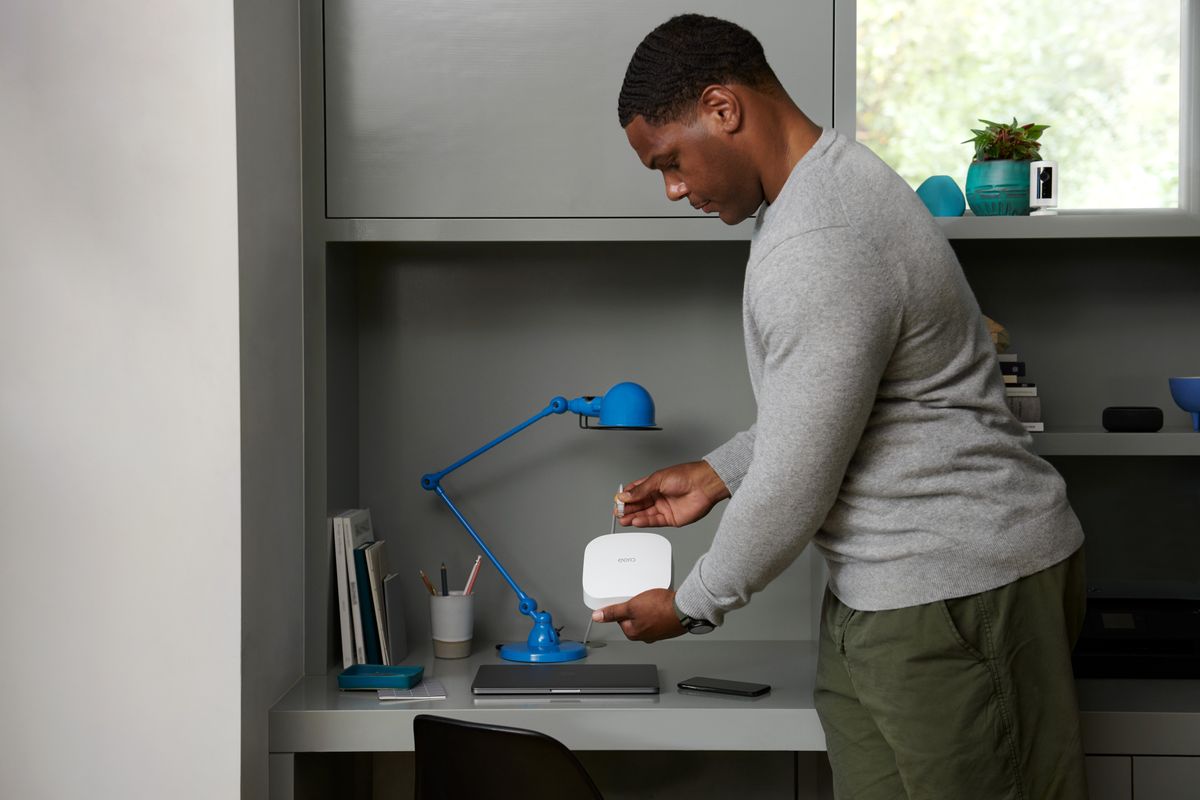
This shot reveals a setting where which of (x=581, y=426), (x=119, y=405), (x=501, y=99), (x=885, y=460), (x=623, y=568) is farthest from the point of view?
(x=581, y=426)

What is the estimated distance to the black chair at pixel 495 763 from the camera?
58.1 inches

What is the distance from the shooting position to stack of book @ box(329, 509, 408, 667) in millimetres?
2166

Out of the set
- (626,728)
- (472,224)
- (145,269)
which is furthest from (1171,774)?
(145,269)

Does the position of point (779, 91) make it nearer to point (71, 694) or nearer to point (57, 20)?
point (57, 20)

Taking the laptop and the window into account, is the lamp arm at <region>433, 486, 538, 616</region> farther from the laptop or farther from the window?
the window

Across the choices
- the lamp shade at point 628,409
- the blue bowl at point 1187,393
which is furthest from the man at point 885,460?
the blue bowl at point 1187,393

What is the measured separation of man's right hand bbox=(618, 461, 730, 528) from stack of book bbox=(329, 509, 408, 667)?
1.95 ft

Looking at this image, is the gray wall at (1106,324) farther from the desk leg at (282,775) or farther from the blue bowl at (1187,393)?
the desk leg at (282,775)

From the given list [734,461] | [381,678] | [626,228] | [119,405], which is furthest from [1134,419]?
[119,405]

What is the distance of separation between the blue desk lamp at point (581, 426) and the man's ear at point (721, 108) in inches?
30.2

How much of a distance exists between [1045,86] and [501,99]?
1.20 m

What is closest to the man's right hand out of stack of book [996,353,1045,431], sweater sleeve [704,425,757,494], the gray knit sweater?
sweater sleeve [704,425,757,494]

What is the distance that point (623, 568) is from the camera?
6.03 ft

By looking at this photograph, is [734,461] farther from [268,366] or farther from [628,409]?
[268,366]
